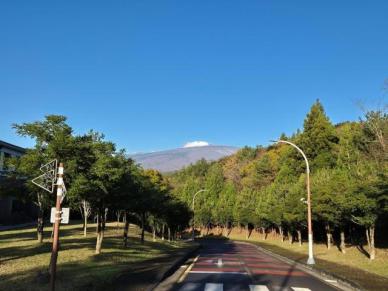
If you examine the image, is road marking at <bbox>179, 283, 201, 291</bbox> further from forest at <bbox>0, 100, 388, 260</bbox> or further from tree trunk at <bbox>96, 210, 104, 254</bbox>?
tree trunk at <bbox>96, 210, 104, 254</bbox>

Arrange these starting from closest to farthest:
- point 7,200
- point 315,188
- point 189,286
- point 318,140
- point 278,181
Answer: point 189,286 → point 315,188 → point 7,200 → point 318,140 → point 278,181

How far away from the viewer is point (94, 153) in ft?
67.5

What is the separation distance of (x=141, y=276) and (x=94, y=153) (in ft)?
20.6

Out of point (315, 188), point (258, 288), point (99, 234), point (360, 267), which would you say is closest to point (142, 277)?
point (258, 288)

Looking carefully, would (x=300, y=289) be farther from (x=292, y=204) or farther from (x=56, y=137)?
(x=292, y=204)

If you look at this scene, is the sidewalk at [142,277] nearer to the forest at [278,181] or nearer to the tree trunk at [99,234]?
the forest at [278,181]

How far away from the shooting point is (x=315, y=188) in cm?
3772

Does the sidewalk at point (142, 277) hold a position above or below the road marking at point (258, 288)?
above

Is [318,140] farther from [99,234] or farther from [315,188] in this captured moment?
[99,234]

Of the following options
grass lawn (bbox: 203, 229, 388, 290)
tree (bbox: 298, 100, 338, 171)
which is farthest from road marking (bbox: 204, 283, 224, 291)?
tree (bbox: 298, 100, 338, 171)

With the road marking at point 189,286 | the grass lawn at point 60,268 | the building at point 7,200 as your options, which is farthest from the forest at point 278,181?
the building at point 7,200

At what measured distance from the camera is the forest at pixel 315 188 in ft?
95.6

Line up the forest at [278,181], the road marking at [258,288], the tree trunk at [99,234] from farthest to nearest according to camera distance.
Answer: the tree trunk at [99,234] → the forest at [278,181] → the road marking at [258,288]

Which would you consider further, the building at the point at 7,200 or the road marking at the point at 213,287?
the building at the point at 7,200
